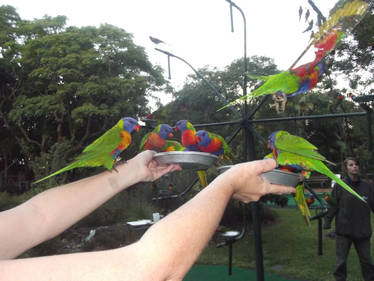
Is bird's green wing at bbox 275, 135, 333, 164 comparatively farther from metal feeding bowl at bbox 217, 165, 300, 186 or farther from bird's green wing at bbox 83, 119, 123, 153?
bird's green wing at bbox 83, 119, 123, 153

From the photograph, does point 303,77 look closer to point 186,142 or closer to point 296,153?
point 296,153

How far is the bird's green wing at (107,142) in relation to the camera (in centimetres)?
133

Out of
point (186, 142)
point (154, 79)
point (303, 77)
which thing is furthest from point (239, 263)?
point (154, 79)

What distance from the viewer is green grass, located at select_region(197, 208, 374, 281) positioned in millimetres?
4059

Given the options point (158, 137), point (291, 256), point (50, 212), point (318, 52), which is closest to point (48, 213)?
point (50, 212)

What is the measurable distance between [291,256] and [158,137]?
4.29 m

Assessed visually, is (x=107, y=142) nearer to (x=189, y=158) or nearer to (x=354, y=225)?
(x=189, y=158)

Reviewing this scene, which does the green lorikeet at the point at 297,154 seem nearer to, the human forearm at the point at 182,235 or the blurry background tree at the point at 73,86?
the human forearm at the point at 182,235

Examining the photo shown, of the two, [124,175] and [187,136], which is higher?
[187,136]

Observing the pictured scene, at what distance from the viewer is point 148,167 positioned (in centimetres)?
131

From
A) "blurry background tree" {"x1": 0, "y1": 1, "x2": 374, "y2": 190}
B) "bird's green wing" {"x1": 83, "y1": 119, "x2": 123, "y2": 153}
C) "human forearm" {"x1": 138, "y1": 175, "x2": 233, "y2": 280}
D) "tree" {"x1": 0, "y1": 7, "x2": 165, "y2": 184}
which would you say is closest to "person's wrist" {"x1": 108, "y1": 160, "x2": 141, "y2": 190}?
"bird's green wing" {"x1": 83, "y1": 119, "x2": 123, "y2": 153}

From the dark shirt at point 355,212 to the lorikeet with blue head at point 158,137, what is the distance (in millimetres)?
2478

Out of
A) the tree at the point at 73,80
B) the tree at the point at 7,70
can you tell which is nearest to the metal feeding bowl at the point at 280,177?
the tree at the point at 73,80

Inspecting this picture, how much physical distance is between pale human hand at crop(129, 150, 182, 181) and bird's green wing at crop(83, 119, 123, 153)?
0.12 metres
